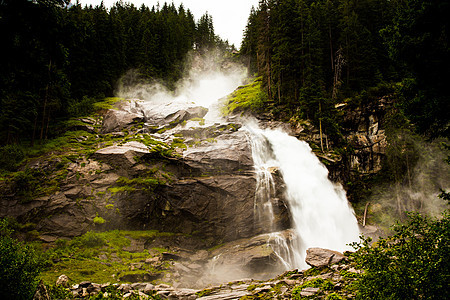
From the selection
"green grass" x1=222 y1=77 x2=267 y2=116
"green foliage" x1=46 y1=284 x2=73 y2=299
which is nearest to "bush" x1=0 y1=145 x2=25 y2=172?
"green foliage" x1=46 y1=284 x2=73 y2=299

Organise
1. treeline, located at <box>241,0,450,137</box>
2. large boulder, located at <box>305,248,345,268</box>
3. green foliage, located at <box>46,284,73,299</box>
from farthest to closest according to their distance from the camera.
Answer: treeline, located at <box>241,0,450,137</box> < large boulder, located at <box>305,248,345,268</box> < green foliage, located at <box>46,284,73,299</box>

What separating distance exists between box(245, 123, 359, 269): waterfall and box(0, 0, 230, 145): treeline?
57.2 ft

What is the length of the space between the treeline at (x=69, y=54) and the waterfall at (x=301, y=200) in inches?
686

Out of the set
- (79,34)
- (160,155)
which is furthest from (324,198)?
(79,34)

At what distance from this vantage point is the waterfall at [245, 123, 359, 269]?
19.1m

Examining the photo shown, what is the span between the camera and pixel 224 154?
23.2 m

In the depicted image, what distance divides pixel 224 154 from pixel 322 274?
48.4ft

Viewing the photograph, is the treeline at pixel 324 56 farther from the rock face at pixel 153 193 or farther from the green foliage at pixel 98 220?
the green foliage at pixel 98 220

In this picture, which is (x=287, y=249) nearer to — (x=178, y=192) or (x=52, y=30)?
(x=178, y=192)

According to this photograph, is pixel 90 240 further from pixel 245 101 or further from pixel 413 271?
pixel 245 101

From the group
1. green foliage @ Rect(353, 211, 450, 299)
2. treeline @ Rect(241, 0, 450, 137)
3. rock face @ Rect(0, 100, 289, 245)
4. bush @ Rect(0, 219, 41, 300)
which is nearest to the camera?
green foliage @ Rect(353, 211, 450, 299)

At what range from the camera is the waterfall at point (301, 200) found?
19.1m

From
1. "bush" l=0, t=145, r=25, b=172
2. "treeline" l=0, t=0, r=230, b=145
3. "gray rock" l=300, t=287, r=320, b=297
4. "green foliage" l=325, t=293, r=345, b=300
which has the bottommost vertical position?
"gray rock" l=300, t=287, r=320, b=297

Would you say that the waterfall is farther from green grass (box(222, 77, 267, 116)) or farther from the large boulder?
green grass (box(222, 77, 267, 116))
